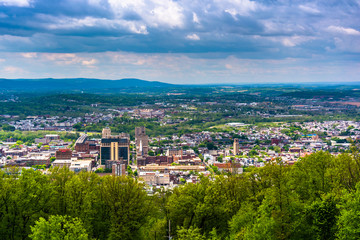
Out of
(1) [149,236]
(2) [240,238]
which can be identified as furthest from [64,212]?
(2) [240,238]

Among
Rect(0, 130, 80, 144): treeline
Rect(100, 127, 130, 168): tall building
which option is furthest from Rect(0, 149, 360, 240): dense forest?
Rect(0, 130, 80, 144): treeline

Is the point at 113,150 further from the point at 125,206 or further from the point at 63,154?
the point at 125,206

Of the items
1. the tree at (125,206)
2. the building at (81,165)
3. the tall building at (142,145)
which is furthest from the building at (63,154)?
the tree at (125,206)

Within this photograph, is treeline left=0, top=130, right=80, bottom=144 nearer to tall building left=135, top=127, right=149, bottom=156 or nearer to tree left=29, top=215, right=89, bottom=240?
tall building left=135, top=127, right=149, bottom=156

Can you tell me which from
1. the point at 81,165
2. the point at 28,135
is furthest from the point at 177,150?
the point at 28,135

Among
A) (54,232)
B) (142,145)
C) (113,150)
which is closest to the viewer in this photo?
(54,232)

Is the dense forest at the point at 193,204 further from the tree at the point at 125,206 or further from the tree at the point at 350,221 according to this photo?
the tree at the point at 350,221

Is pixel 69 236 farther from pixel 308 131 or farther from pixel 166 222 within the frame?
pixel 308 131

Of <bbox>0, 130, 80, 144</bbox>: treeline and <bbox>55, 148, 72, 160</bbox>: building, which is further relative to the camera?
<bbox>0, 130, 80, 144</bbox>: treeline

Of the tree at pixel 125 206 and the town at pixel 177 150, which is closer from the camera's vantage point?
the tree at pixel 125 206
